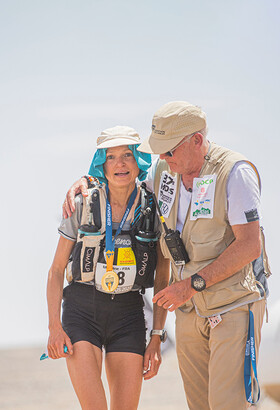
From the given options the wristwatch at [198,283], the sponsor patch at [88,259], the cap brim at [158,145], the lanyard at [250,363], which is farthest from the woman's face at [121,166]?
the lanyard at [250,363]

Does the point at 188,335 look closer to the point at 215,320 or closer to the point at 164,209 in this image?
the point at 215,320

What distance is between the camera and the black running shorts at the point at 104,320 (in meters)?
4.09

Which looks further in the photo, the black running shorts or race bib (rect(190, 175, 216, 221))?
the black running shorts

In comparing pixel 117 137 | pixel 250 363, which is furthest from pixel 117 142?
pixel 250 363

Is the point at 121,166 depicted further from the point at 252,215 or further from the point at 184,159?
the point at 252,215

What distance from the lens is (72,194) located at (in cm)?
417

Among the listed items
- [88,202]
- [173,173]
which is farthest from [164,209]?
[88,202]

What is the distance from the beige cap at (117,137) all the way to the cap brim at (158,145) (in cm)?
22

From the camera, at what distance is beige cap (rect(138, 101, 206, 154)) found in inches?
147

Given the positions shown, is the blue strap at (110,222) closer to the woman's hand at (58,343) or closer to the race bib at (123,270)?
the race bib at (123,270)

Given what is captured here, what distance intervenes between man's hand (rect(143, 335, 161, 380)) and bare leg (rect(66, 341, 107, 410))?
0.33 m

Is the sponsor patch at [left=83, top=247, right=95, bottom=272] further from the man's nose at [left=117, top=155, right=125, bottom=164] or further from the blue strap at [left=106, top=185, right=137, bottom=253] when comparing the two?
the man's nose at [left=117, top=155, right=125, bottom=164]

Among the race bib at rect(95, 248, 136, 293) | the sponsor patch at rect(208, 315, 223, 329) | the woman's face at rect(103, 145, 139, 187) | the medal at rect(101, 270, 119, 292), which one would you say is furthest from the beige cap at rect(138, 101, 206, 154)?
the sponsor patch at rect(208, 315, 223, 329)

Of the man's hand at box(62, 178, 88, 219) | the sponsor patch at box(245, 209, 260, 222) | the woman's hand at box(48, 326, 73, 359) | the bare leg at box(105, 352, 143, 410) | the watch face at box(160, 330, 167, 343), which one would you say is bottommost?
the bare leg at box(105, 352, 143, 410)
